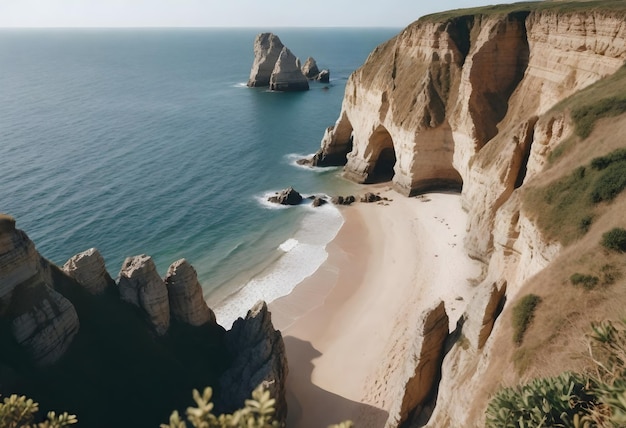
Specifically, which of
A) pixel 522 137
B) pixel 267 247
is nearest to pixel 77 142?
pixel 267 247

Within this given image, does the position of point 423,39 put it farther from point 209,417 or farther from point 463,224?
point 209,417

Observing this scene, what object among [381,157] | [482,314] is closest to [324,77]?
[381,157]

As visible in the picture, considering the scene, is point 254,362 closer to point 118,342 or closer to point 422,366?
point 118,342

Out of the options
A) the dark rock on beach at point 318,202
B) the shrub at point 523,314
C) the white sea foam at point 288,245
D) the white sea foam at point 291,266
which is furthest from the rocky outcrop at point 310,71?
the shrub at point 523,314

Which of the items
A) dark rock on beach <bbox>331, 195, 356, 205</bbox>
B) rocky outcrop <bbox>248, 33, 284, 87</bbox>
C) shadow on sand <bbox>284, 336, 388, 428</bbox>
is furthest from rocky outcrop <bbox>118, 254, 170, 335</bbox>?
rocky outcrop <bbox>248, 33, 284, 87</bbox>

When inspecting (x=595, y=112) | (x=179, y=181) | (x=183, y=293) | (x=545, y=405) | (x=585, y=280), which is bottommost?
(x=179, y=181)

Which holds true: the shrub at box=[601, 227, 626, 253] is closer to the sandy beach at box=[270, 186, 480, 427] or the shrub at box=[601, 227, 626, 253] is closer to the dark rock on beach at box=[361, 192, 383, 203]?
the sandy beach at box=[270, 186, 480, 427]

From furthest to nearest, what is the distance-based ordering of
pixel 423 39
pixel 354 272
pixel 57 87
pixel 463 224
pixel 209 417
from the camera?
pixel 57 87 → pixel 423 39 → pixel 463 224 → pixel 354 272 → pixel 209 417
